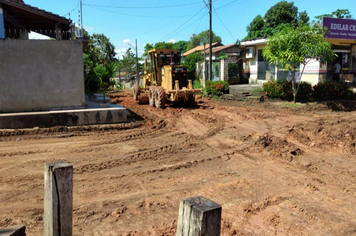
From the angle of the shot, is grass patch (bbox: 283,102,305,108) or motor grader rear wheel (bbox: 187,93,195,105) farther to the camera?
motor grader rear wheel (bbox: 187,93,195,105)

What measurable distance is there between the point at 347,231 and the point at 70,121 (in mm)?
8686

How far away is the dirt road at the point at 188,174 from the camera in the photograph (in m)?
4.43

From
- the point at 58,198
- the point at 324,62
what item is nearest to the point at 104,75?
the point at 324,62

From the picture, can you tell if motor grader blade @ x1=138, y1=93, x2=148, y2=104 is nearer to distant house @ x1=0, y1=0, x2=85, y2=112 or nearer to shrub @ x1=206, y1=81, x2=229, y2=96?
shrub @ x1=206, y1=81, x2=229, y2=96

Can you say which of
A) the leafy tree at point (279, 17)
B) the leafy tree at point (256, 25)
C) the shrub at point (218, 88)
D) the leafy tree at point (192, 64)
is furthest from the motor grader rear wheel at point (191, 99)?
the leafy tree at point (256, 25)

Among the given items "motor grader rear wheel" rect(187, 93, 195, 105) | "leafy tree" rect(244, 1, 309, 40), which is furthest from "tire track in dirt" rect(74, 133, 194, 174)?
"leafy tree" rect(244, 1, 309, 40)

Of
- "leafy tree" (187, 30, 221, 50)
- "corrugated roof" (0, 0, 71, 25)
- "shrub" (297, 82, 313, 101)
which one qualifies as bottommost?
"shrub" (297, 82, 313, 101)

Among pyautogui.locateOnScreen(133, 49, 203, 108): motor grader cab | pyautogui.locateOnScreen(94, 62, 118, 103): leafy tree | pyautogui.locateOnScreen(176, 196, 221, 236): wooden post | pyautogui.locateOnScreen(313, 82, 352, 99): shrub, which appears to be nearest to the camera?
pyautogui.locateOnScreen(176, 196, 221, 236): wooden post

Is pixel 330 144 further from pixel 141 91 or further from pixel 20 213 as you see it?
pixel 141 91

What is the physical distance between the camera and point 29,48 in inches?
405

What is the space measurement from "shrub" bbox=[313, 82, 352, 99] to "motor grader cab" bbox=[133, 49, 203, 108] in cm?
623

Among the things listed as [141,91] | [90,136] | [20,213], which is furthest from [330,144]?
[141,91]

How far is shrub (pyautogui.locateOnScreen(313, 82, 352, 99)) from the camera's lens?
631 inches

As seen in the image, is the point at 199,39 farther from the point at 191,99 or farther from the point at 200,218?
the point at 200,218
